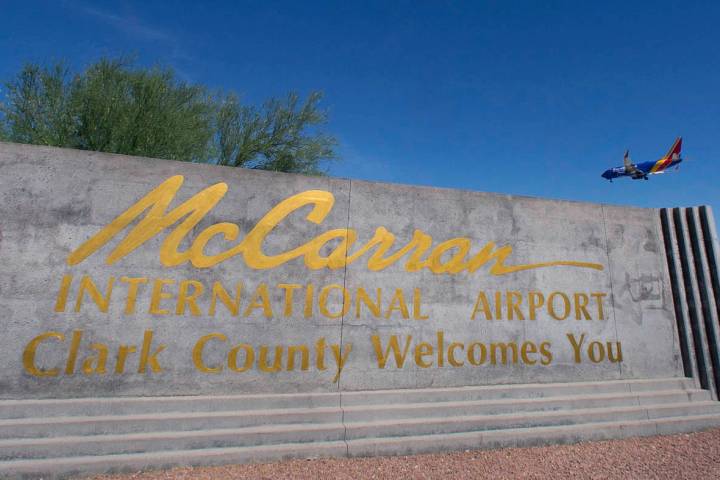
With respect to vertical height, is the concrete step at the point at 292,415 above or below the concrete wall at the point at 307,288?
below

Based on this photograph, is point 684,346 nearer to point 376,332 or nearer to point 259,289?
Answer: point 376,332

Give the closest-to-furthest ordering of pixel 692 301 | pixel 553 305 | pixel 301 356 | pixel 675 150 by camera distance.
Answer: pixel 301 356 → pixel 553 305 → pixel 692 301 → pixel 675 150

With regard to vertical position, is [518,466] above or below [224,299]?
below

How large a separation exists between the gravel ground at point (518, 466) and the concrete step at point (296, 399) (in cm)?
68

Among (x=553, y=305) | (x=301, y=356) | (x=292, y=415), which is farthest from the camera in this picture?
(x=553, y=305)

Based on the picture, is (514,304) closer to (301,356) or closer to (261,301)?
(301,356)

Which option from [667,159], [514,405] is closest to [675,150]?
[667,159]

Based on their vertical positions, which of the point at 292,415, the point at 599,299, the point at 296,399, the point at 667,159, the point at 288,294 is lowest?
the point at 292,415

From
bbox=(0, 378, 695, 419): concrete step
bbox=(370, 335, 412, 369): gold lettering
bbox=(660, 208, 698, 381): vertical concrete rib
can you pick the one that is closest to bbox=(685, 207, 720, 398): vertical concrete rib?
bbox=(660, 208, 698, 381): vertical concrete rib

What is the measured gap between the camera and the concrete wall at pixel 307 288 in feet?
14.7

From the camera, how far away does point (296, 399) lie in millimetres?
4754

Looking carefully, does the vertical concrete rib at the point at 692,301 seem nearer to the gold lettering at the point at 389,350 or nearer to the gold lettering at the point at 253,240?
the gold lettering at the point at 253,240

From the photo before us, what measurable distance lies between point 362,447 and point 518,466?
1.86m

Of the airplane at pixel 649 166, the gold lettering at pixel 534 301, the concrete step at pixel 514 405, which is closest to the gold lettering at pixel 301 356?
the concrete step at pixel 514 405
